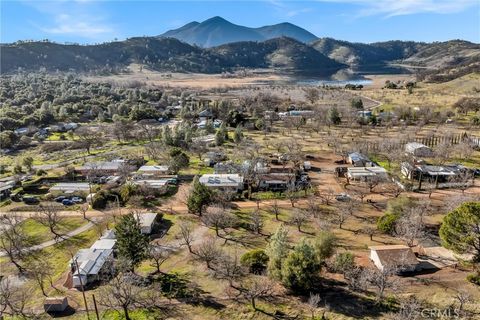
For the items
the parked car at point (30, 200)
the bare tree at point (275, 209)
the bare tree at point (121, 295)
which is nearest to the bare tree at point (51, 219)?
the parked car at point (30, 200)

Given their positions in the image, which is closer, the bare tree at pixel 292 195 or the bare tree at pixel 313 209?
the bare tree at pixel 313 209

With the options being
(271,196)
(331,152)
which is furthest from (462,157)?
(271,196)

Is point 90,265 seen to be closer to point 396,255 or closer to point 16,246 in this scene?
point 16,246

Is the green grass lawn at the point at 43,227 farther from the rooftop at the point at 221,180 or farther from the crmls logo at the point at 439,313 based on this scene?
the crmls logo at the point at 439,313

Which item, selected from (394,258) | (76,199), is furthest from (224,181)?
(394,258)

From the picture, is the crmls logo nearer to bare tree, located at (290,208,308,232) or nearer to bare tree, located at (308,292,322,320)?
bare tree, located at (308,292,322,320)

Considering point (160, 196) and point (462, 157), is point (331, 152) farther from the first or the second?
point (160, 196)
